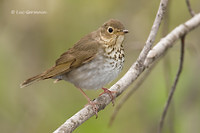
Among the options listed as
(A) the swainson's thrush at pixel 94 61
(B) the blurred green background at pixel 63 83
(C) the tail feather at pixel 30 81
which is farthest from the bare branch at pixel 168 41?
(C) the tail feather at pixel 30 81

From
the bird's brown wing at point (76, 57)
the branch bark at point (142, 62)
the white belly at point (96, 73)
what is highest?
the bird's brown wing at point (76, 57)

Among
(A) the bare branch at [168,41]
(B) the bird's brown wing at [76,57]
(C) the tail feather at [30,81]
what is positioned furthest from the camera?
(B) the bird's brown wing at [76,57]

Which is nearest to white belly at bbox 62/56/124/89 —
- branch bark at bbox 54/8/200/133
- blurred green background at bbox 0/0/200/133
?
branch bark at bbox 54/8/200/133

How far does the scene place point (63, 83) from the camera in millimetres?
7082

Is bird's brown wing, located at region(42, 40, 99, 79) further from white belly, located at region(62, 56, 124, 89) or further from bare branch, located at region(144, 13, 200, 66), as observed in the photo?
bare branch, located at region(144, 13, 200, 66)

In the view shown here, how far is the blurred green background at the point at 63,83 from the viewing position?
545cm

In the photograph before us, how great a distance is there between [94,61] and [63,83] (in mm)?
1942

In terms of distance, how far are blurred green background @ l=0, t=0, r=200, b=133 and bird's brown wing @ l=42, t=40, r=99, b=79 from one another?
0.56 m

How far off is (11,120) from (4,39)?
1.39 metres

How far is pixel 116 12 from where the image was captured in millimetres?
6656

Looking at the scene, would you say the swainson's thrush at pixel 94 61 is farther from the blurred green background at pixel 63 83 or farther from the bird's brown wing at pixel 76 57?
the blurred green background at pixel 63 83

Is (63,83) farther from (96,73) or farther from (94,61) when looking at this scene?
(96,73)

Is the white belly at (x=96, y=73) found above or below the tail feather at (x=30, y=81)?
below

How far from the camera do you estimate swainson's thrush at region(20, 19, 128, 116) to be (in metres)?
5.12
